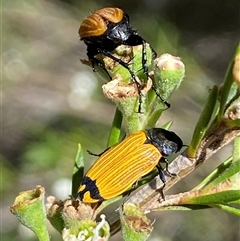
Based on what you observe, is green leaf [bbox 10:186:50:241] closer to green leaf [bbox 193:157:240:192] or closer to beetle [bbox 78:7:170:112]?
green leaf [bbox 193:157:240:192]

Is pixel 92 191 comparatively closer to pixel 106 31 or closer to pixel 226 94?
pixel 226 94

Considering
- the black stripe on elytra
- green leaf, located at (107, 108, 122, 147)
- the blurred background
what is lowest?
the black stripe on elytra

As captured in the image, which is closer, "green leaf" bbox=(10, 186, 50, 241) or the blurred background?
"green leaf" bbox=(10, 186, 50, 241)

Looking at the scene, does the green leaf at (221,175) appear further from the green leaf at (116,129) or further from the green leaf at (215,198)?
the green leaf at (116,129)

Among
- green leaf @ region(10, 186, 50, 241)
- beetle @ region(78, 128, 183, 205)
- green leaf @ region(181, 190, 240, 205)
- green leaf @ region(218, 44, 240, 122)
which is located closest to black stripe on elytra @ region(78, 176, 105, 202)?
beetle @ region(78, 128, 183, 205)

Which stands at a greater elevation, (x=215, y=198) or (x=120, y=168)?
(x=120, y=168)

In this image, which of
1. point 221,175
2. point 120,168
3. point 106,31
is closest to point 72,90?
point 106,31

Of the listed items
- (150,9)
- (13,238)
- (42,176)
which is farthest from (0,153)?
(150,9)
